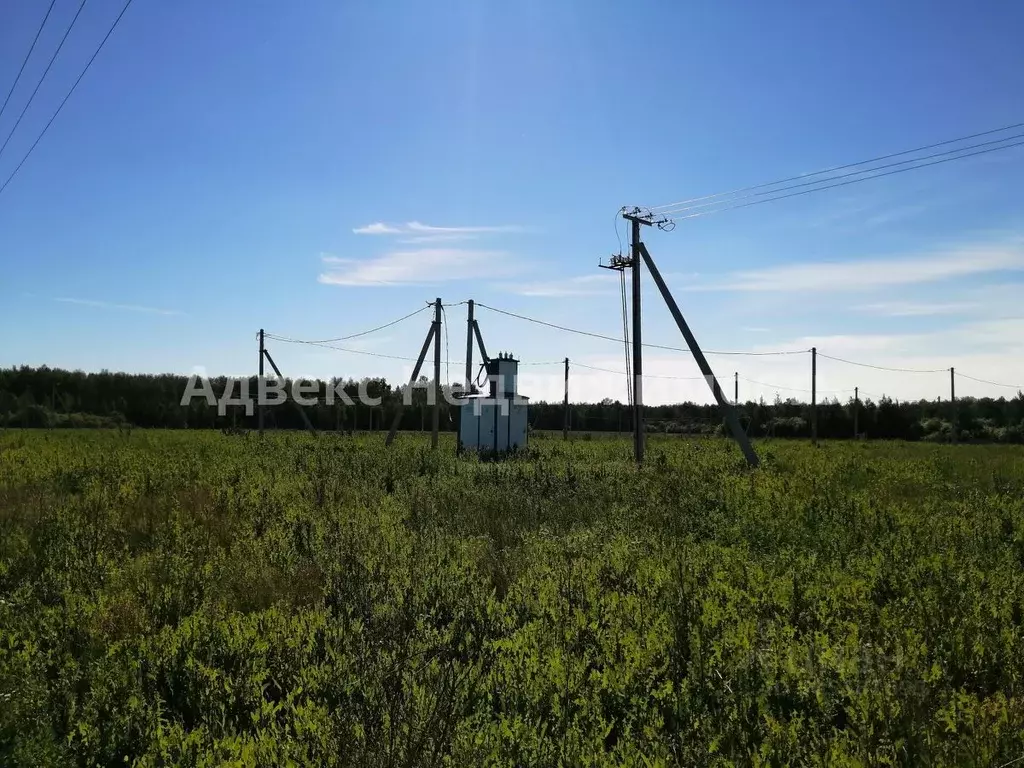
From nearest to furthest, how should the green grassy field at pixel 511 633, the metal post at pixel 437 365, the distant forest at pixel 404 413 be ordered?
1. the green grassy field at pixel 511 633
2. the metal post at pixel 437 365
3. the distant forest at pixel 404 413

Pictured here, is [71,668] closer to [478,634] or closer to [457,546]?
[478,634]

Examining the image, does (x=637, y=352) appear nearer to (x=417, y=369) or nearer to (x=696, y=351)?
(x=696, y=351)

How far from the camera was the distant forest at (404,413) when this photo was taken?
39.8 meters

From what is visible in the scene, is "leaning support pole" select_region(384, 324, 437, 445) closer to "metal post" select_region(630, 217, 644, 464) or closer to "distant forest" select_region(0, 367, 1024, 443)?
"metal post" select_region(630, 217, 644, 464)

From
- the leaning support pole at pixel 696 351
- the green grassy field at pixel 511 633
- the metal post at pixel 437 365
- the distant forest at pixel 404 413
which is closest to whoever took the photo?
the green grassy field at pixel 511 633

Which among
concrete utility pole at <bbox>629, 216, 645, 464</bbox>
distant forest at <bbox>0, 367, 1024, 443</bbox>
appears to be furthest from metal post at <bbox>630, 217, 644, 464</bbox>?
distant forest at <bbox>0, 367, 1024, 443</bbox>

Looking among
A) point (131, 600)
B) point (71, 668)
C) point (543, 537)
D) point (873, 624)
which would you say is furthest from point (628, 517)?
point (71, 668)

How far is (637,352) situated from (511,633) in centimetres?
1250

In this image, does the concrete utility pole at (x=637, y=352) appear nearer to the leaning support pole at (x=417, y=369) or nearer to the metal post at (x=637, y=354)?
the metal post at (x=637, y=354)

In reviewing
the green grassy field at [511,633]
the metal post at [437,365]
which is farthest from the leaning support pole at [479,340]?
the green grassy field at [511,633]

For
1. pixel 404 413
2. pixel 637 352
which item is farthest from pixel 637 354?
pixel 404 413

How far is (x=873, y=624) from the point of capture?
445 centimetres

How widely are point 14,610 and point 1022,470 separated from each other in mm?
15411

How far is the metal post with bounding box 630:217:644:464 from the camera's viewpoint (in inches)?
632
